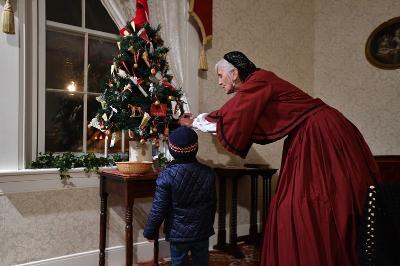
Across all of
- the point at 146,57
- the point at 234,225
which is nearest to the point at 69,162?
the point at 146,57

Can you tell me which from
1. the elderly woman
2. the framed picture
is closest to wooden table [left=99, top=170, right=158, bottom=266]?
the elderly woman

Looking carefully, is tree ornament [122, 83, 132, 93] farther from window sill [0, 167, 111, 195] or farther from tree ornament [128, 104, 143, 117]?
window sill [0, 167, 111, 195]

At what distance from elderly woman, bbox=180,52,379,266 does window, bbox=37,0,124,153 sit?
1115 millimetres

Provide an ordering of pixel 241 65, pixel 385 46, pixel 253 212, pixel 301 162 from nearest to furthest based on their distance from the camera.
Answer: pixel 301 162 < pixel 241 65 < pixel 253 212 < pixel 385 46

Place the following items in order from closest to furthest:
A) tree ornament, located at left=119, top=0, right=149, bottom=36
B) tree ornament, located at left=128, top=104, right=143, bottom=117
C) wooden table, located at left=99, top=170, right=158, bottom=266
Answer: wooden table, located at left=99, top=170, right=158, bottom=266 → tree ornament, located at left=128, top=104, right=143, bottom=117 → tree ornament, located at left=119, top=0, right=149, bottom=36

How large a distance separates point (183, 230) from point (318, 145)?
839 millimetres

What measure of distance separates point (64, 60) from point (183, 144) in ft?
4.50

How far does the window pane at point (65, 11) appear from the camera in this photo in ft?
8.04

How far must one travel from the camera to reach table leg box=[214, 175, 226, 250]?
2967 mm

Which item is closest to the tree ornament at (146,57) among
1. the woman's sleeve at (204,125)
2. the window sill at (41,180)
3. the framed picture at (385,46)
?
the woman's sleeve at (204,125)

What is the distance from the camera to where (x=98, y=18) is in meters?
2.67

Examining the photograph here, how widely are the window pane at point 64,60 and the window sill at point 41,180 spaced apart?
662 mm

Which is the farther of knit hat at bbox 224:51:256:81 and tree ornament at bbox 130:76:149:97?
tree ornament at bbox 130:76:149:97

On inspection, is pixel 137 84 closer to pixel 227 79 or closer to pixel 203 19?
pixel 227 79
